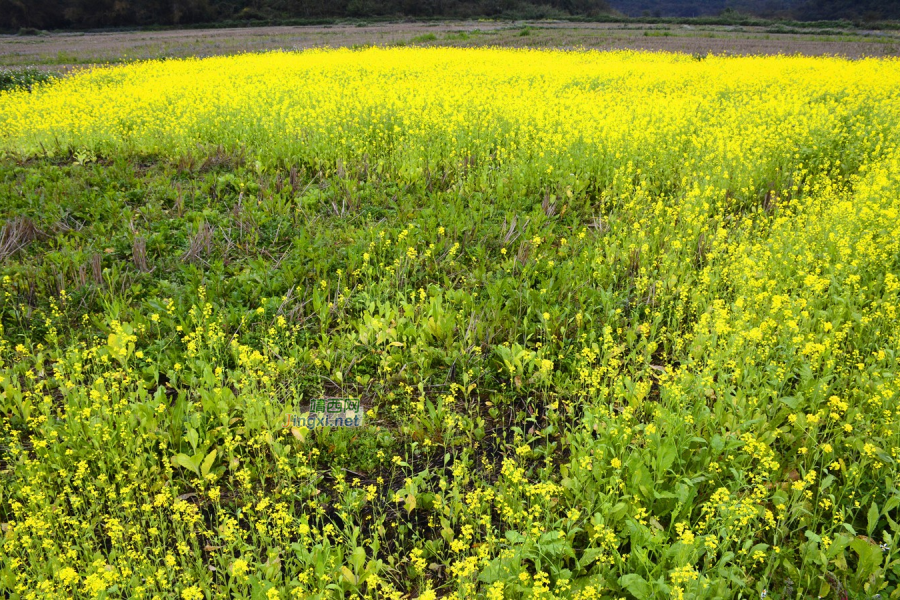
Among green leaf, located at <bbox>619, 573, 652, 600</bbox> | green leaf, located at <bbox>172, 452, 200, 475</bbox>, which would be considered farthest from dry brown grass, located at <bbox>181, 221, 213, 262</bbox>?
green leaf, located at <bbox>619, 573, 652, 600</bbox>

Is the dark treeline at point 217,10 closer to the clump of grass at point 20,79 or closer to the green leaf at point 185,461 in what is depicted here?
the clump of grass at point 20,79

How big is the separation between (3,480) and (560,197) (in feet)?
19.6

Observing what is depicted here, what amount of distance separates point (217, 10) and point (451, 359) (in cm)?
6200

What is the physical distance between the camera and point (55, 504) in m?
3.12

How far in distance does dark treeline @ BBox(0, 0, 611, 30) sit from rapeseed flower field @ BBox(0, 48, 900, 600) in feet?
170

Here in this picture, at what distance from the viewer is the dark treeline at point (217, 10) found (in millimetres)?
48281

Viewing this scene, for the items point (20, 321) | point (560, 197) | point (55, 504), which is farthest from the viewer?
point (560, 197)

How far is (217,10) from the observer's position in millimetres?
54312

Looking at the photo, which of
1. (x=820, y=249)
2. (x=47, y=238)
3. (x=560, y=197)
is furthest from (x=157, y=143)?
(x=820, y=249)

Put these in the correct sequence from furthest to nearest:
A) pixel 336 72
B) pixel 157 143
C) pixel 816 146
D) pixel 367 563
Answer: pixel 336 72 < pixel 157 143 < pixel 816 146 < pixel 367 563

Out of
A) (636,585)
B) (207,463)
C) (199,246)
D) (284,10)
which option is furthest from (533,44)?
(284,10)

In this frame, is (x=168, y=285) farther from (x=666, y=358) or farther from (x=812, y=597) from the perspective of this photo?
(x=812, y=597)

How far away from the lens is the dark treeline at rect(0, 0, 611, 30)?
4828 cm

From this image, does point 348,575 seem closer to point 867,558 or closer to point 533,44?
point 867,558
